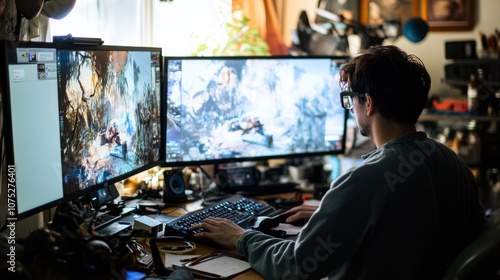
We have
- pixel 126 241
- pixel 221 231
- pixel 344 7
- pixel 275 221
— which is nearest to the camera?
pixel 126 241

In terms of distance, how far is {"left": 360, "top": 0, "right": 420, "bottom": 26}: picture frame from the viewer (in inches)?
161

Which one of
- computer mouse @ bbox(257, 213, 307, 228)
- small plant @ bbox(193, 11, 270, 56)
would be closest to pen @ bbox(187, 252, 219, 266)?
computer mouse @ bbox(257, 213, 307, 228)

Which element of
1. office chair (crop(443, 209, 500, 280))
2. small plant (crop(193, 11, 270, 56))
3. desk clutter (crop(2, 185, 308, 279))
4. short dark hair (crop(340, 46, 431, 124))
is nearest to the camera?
desk clutter (crop(2, 185, 308, 279))

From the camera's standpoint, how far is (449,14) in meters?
4.00

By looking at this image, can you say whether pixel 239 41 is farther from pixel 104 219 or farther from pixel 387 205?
pixel 387 205

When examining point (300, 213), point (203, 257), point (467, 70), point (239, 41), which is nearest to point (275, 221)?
point (300, 213)

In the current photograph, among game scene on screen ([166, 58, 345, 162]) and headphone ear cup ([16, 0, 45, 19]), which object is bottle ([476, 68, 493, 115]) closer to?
game scene on screen ([166, 58, 345, 162])

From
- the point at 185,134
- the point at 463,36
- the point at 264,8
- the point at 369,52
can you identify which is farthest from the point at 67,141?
the point at 463,36

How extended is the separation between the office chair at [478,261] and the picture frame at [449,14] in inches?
111

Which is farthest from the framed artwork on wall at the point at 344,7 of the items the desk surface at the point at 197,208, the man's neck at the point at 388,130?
the man's neck at the point at 388,130

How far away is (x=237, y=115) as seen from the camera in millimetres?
2354

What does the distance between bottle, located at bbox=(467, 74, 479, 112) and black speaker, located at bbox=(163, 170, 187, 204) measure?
2.01m

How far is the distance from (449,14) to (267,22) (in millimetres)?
1215

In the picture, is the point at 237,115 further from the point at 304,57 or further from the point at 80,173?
the point at 80,173
